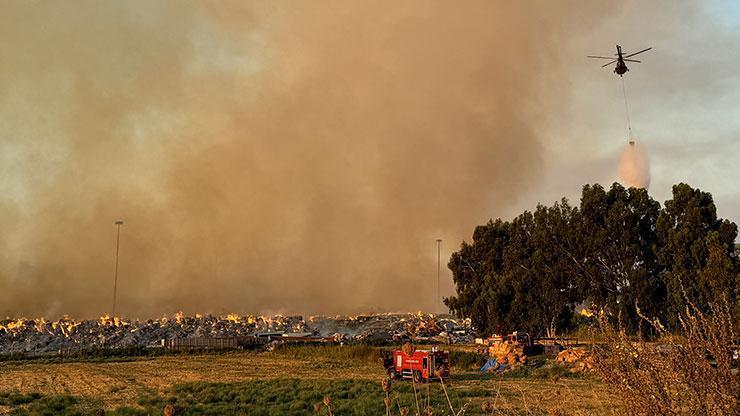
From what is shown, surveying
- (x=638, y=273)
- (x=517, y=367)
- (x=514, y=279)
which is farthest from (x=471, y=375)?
(x=514, y=279)

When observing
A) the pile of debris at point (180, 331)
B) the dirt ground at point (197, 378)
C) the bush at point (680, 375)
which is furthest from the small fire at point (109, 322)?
the bush at point (680, 375)

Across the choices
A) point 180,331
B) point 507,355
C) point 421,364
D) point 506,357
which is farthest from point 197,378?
point 180,331

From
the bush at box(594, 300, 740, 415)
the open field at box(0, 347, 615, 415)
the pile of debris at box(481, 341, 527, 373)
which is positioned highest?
the bush at box(594, 300, 740, 415)

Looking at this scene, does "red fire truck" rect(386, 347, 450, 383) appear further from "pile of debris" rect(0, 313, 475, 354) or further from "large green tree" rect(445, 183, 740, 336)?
"pile of debris" rect(0, 313, 475, 354)

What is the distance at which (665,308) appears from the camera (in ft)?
145

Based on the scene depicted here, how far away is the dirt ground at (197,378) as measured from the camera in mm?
26156

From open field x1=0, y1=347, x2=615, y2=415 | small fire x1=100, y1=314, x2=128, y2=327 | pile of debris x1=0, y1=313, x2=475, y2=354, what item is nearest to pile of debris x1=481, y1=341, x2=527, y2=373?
open field x1=0, y1=347, x2=615, y2=415

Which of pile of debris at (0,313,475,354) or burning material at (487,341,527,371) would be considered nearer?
burning material at (487,341,527,371)

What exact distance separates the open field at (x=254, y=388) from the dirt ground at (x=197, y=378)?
0.18 feet

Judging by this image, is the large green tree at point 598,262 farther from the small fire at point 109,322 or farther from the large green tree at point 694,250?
the small fire at point 109,322

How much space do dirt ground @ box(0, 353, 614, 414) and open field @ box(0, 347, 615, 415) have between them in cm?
5

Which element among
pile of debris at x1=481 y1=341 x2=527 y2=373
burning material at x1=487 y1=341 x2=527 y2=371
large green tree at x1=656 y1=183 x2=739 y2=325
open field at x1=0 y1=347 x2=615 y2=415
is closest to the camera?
open field at x1=0 y1=347 x2=615 y2=415

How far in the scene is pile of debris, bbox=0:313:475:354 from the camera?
83750 millimetres

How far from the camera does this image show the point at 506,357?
42875mm
